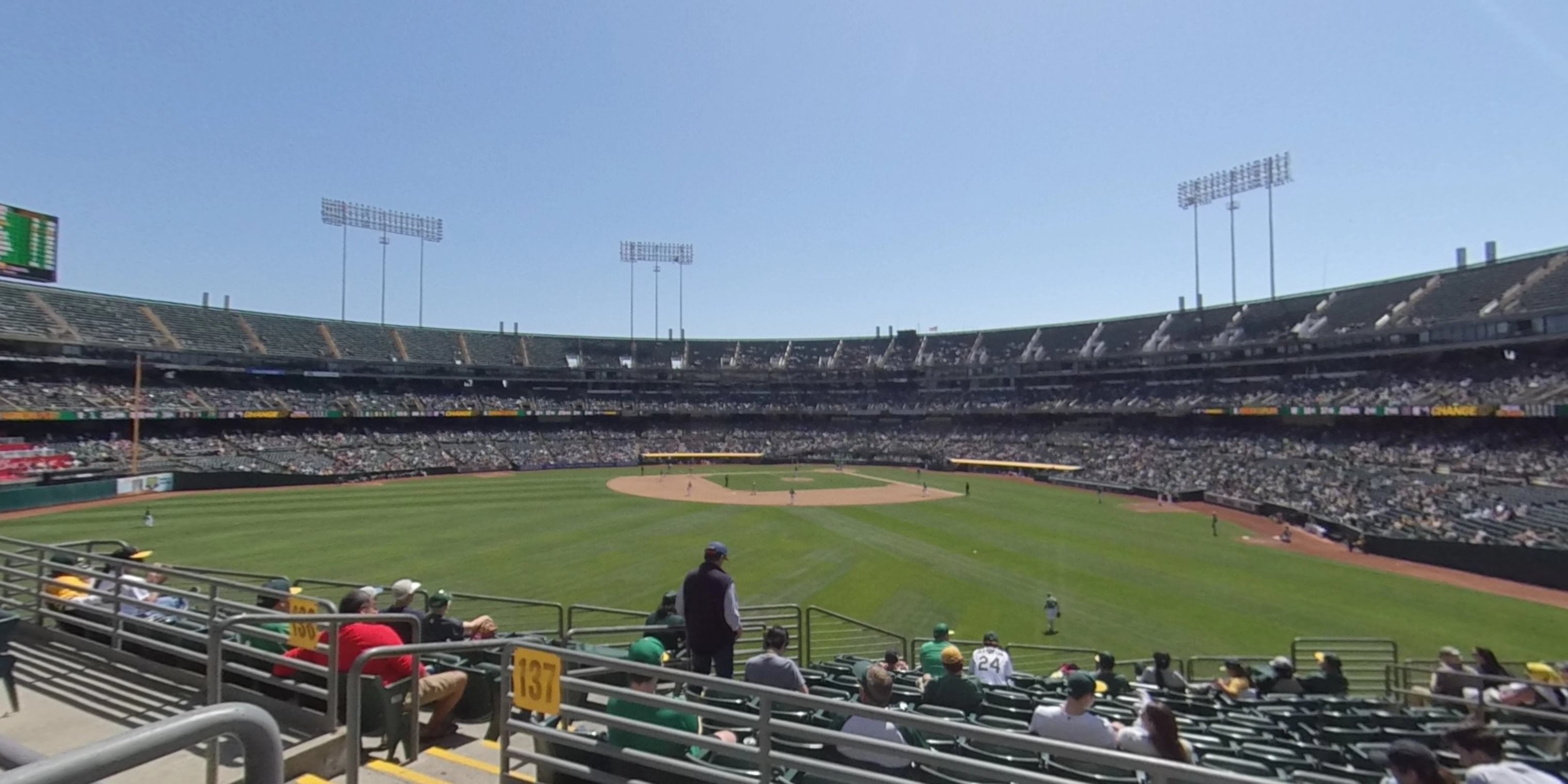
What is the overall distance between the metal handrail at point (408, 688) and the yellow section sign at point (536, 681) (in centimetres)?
11

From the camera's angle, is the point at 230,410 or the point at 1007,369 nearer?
the point at 230,410

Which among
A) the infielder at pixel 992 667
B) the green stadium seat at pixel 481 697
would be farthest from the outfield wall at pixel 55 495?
the infielder at pixel 992 667

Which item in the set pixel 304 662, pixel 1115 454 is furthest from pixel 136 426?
pixel 1115 454

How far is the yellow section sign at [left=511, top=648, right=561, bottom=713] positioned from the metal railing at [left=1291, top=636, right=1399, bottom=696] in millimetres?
13882

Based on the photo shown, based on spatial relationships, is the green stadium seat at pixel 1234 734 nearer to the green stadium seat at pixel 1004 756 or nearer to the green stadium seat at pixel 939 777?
the green stadium seat at pixel 1004 756

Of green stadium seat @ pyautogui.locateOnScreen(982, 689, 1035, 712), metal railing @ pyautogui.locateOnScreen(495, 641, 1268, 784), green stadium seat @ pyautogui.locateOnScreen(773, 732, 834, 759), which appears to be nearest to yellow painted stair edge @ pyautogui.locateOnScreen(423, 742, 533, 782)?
metal railing @ pyautogui.locateOnScreen(495, 641, 1268, 784)

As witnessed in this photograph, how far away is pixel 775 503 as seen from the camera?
42.1 meters

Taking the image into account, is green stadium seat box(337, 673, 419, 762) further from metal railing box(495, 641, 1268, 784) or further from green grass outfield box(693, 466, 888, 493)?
green grass outfield box(693, 466, 888, 493)

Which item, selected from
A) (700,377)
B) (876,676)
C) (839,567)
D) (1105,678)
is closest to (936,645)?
(1105,678)

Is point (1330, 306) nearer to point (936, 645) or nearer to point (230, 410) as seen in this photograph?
point (936, 645)

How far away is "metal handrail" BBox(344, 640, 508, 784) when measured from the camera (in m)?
4.68

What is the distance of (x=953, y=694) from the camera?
6.71 m

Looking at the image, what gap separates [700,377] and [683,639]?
82668 mm

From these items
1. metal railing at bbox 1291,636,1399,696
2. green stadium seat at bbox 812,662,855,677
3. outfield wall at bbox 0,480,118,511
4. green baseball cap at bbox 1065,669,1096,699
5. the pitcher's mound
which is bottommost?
metal railing at bbox 1291,636,1399,696
